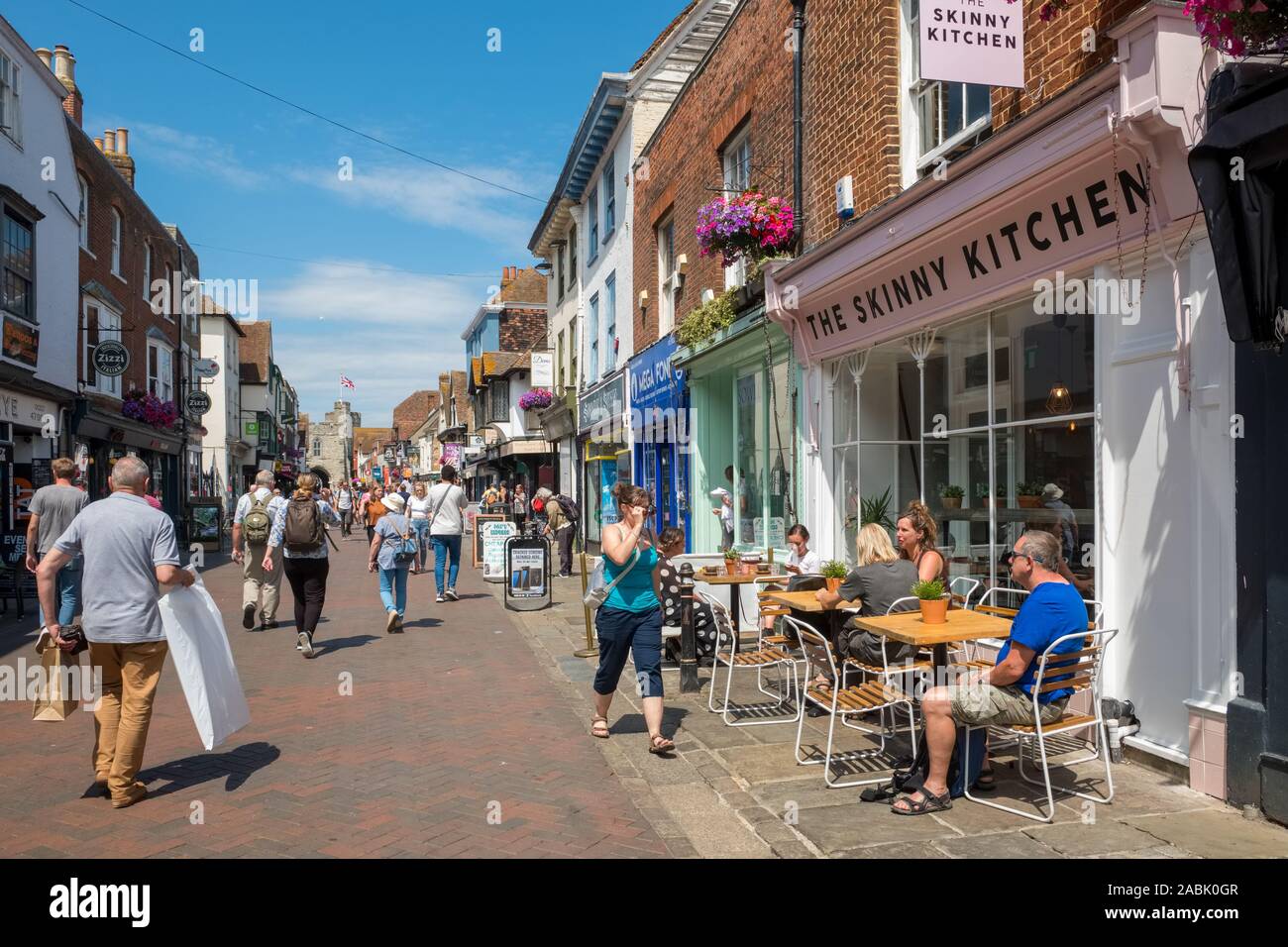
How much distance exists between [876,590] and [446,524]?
862 centimetres

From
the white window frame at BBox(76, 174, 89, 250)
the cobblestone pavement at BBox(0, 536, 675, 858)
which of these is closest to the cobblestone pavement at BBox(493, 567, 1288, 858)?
the cobblestone pavement at BBox(0, 536, 675, 858)

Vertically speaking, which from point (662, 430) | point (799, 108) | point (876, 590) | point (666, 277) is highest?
point (799, 108)

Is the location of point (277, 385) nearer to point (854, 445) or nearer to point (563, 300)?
point (563, 300)

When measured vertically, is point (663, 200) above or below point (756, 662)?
above

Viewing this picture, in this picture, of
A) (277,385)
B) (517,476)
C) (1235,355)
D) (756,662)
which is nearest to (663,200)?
(756,662)

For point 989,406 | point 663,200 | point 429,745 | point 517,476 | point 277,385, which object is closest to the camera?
point 429,745

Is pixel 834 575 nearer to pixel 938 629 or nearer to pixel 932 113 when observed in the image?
pixel 938 629

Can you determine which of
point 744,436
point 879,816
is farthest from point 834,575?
point 744,436

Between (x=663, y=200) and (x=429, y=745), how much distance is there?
1216 cm

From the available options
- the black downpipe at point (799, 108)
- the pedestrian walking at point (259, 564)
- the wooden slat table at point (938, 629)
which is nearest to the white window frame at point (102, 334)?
the pedestrian walking at point (259, 564)

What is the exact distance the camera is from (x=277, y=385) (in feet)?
195

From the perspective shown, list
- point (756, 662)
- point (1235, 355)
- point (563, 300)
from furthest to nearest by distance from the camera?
1. point (563, 300)
2. point (756, 662)
3. point (1235, 355)

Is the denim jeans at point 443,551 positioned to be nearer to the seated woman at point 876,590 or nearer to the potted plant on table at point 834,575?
the potted plant on table at point 834,575

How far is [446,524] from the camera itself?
13.4m
